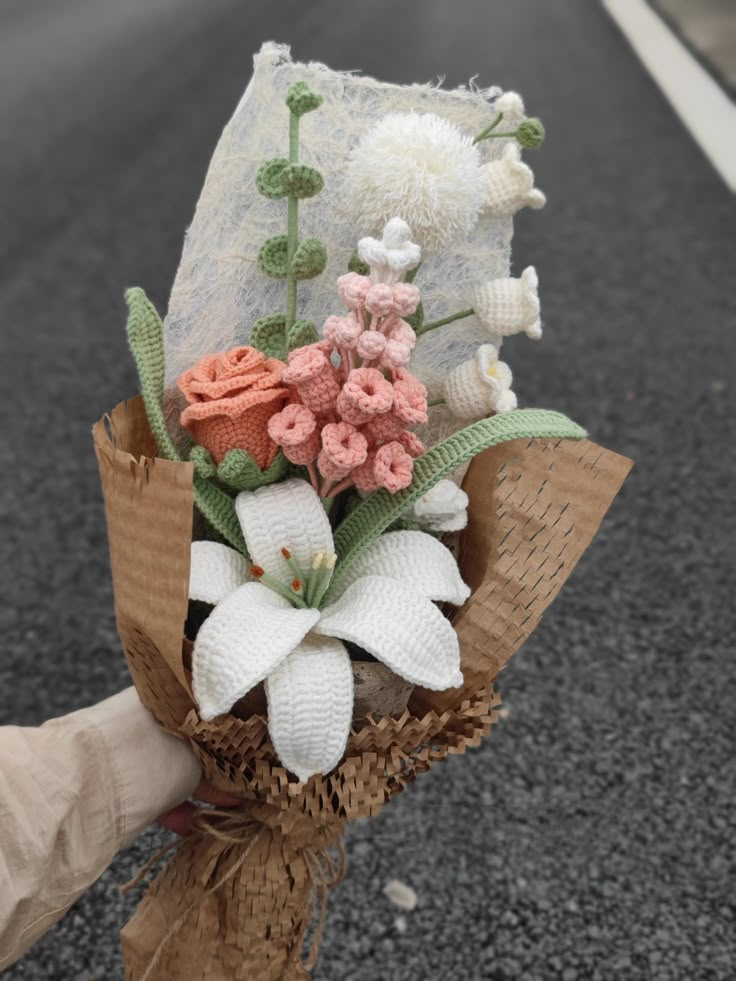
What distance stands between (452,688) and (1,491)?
1.47 metres

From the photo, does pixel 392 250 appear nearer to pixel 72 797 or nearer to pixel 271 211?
pixel 271 211

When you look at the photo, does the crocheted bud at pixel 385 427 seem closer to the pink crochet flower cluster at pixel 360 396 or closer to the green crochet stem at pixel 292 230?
the pink crochet flower cluster at pixel 360 396

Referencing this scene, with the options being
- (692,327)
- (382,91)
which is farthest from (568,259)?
(382,91)

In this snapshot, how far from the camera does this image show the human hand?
30.3 inches

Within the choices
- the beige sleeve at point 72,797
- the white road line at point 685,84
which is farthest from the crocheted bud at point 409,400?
the white road line at point 685,84

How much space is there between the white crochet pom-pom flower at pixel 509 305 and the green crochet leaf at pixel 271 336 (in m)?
0.14

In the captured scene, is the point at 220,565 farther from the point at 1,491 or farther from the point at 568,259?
the point at 568,259

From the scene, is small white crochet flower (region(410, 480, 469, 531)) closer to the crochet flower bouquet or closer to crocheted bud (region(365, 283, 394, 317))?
the crochet flower bouquet

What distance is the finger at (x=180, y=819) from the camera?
80 cm

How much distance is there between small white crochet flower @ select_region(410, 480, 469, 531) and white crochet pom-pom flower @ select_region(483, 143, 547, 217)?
0.20 meters

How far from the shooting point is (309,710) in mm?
600

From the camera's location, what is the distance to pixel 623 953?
1.18 metres

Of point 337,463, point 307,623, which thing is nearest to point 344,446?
point 337,463

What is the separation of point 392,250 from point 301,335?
0.11 metres
